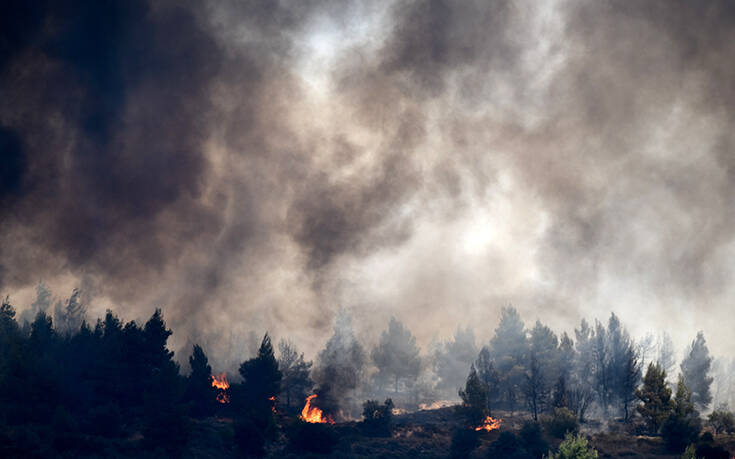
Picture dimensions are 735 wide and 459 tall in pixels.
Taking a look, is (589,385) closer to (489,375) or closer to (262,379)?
(489,375)

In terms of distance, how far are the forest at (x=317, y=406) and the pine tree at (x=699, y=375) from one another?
26 centimetres

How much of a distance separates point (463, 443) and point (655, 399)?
3021 centimetres

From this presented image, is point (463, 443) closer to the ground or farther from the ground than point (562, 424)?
closer to the ground

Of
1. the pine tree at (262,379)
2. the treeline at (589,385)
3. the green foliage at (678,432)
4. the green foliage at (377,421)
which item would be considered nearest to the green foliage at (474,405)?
the treeline at (589,385)

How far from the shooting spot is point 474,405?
262ft

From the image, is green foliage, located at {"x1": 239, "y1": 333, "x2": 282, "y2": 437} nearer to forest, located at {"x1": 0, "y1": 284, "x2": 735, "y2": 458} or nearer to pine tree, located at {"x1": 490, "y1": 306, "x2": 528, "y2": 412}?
forest, located at {"x1": 0, "y1": 284, "x2": 735, "y2": 458}

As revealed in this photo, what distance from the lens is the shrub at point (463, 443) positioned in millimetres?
71200

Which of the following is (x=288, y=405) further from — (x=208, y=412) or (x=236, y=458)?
(x=236, y=458)

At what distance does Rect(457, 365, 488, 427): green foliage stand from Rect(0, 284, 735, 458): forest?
222 mm

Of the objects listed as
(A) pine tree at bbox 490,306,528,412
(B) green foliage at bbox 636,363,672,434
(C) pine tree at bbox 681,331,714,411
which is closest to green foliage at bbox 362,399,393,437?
(A) pine tree at bbox 490,306,528,412

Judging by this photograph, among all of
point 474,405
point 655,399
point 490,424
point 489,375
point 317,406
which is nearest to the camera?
point 655,399

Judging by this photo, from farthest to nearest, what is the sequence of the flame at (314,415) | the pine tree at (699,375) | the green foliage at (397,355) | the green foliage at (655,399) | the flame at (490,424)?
Result: the green foliage at (397,355) < the pine tree at (699,375) < the flame at (314,415) < the flame at (490,424) < the green foliage at (655,399)

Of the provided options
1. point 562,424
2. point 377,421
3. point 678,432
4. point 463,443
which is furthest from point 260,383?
point 678,432

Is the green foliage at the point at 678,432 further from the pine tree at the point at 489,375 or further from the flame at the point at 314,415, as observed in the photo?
the flame at the point at 314,415
